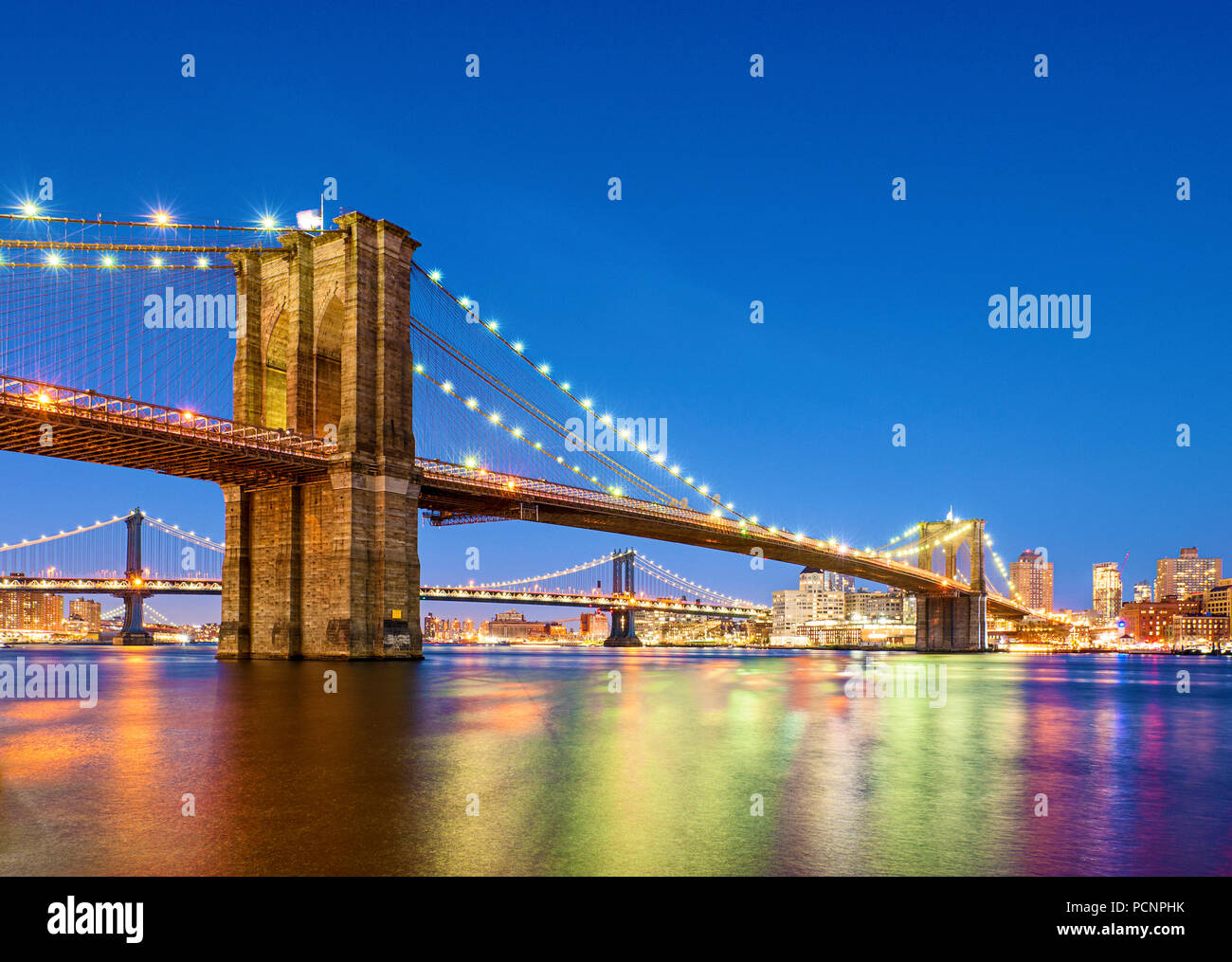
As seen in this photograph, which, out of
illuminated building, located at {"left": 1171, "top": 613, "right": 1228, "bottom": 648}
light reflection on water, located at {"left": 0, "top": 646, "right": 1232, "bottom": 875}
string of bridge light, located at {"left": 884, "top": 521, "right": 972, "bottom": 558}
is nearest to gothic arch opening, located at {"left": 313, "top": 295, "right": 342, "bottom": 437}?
light reflection on water, located at {"left": 0, "top": 646, "right": 1232, "bottom": 875}

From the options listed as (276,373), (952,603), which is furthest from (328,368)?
(952,603)

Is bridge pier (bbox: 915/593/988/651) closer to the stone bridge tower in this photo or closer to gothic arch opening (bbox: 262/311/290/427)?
the stone bridge tower

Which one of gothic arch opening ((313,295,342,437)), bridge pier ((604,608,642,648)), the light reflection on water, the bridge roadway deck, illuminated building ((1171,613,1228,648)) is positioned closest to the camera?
the light reflection on water

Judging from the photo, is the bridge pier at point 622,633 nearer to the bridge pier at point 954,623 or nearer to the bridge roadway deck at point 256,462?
the bridge pier at point 954,623

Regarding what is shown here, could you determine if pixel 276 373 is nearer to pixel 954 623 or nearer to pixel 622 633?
pixel 954 623

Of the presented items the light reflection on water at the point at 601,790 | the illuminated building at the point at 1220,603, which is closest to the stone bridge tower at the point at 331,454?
the light reflection on water at the point at 601,790

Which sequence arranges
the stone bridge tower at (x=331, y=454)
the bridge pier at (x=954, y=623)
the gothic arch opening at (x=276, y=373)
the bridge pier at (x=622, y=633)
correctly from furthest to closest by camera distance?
the bridge pier at (x=622, y=633), the bridge pier at (x=954, y=623), the gothic arch opening at (x=276, y=373), the stone bridge tower at (x=331, y=454)
